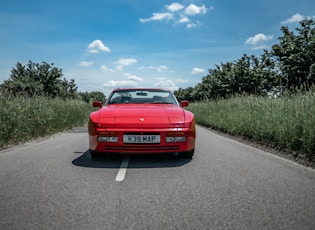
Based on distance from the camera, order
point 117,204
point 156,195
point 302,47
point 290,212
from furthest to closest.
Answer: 1. point 302,47
2. point 156,195
3. point 117,204
4. point 290,212

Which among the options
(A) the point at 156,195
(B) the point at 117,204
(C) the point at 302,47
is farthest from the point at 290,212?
(C) the point at 302,47

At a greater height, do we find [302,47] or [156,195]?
[302,47]

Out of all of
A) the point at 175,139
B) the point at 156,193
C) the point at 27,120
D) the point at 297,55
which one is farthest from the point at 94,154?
the point at 297,55

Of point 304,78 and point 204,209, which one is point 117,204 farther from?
point 304,78

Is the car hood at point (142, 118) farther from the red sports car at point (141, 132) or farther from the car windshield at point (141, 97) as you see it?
the car windshield at point (141, 97)

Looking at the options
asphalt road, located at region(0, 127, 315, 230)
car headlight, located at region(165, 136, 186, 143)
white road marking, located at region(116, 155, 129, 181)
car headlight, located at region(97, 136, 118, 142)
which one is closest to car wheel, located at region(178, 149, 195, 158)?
asphalt road, located at region(0, 127, 315, 230)

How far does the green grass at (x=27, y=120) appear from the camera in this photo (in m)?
7.45

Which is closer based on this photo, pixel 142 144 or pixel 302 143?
pixel 142 144

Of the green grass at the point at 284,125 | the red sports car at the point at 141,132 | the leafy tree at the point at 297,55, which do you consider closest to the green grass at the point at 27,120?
the red sports car at the point at 141,132

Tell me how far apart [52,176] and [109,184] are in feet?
3.16

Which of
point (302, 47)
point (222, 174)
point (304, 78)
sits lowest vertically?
point (222, 174)

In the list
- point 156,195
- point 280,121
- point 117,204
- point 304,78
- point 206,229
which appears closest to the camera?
point 206,229

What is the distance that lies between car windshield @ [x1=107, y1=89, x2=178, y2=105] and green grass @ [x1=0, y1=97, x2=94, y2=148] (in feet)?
10.6

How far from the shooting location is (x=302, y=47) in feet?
88.8
